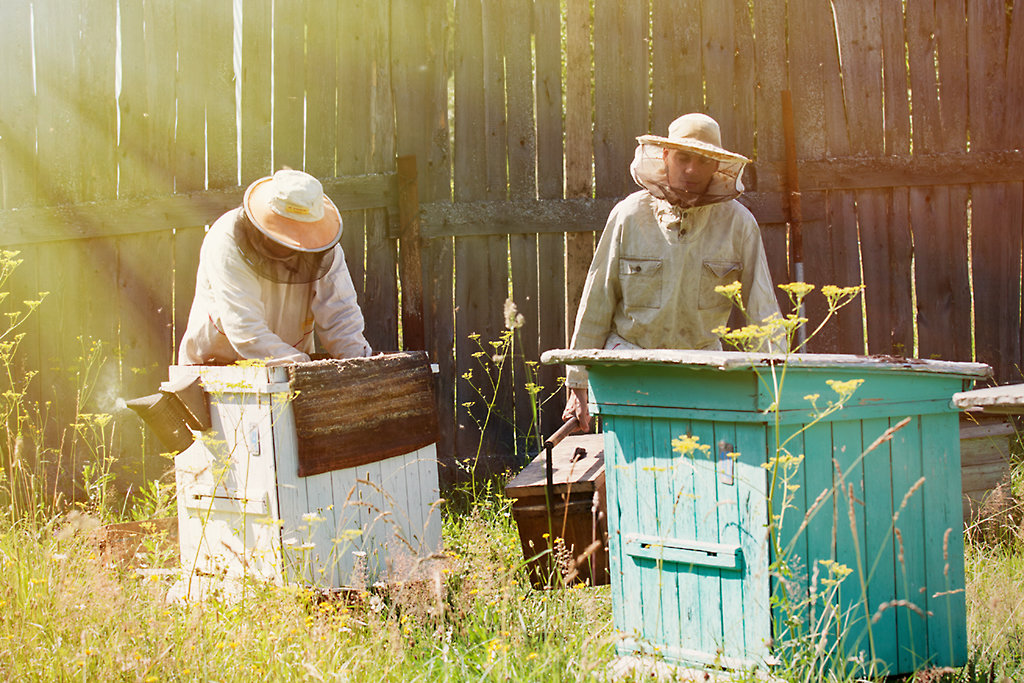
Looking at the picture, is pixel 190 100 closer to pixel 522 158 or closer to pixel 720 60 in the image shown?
pixel 522 158

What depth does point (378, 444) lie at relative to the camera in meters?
3.81

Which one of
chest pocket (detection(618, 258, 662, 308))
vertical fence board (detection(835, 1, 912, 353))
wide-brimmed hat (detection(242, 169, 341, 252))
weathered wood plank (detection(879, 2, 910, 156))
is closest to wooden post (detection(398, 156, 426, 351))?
wide-brimmed hat (detection(242, 169, 341, 252))

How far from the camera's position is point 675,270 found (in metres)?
4.16

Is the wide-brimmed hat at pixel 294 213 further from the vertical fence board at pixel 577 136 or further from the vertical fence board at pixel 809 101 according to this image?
the vertical fence board at pixel 809 101

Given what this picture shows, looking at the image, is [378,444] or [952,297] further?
[952,297]

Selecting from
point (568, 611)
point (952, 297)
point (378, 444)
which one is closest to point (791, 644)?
point (568, 611)

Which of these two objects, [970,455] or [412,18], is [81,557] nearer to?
[412,18]

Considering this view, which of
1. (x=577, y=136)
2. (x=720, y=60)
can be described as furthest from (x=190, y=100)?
(x=720, y=60)

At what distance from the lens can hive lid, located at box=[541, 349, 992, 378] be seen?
257 cm

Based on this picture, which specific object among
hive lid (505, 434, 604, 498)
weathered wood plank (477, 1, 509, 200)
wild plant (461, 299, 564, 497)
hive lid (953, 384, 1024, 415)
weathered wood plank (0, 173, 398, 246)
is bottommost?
hive lid (505, 434, 604, 498)

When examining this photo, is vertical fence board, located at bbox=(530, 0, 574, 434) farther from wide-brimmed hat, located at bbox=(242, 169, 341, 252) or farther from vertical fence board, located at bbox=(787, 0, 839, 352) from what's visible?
wide-brimmed hat, located at bbox=(242, 169, 341, 252)

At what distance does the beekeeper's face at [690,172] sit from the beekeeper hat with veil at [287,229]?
156cm

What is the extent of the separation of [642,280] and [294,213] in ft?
5.37

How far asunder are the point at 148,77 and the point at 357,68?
4.71 feet
